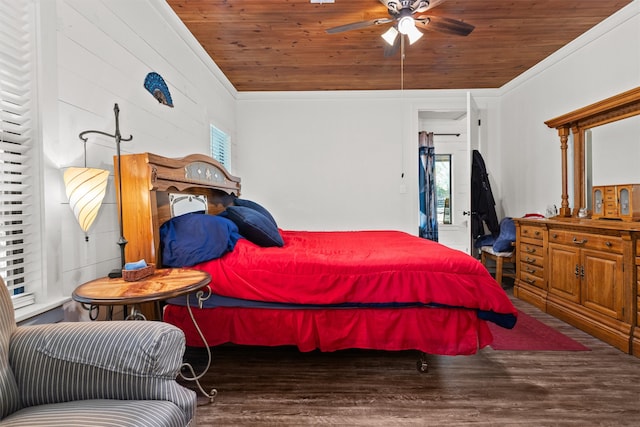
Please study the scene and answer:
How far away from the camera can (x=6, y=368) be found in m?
1.00

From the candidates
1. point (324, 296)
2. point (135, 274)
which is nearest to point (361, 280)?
point (324, 296)

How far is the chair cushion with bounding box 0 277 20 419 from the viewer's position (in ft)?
3.17

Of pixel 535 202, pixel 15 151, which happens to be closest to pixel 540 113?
pixel 535 202

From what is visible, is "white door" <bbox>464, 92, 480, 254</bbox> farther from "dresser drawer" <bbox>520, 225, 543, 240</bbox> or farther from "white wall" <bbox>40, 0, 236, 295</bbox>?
"white wall" <bbox>40, 0, 236, 295</bbox>

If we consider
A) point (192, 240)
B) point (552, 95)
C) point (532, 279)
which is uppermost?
point (552, 95)

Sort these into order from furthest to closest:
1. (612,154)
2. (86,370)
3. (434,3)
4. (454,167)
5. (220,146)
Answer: (454,167), (220,146), (612,154), (434,3), (86,370)

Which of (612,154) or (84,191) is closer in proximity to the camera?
(84,191)

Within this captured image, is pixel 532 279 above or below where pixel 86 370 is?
below

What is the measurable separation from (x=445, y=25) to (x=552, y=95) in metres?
2.10

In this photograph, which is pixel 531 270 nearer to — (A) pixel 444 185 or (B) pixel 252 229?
(A) pixel 444 185

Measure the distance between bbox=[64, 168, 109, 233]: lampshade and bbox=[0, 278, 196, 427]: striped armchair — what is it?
55 centimetres

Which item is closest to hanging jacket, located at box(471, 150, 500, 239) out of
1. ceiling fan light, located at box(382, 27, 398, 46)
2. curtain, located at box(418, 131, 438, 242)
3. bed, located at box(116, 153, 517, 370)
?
curtain, located at box(418, 131, 438, 242)

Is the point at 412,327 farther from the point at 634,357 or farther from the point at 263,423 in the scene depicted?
the point at 634,357

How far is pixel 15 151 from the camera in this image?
1466 millimetres
